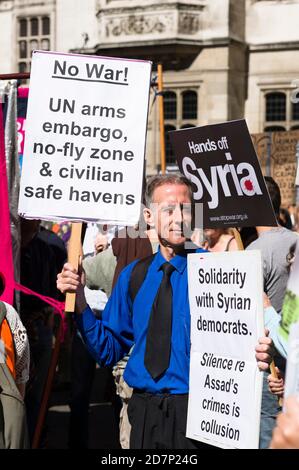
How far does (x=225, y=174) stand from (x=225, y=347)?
78 centimetres

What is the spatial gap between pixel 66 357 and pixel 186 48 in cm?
1507

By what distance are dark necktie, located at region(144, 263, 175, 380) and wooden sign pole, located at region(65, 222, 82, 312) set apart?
1.09 feet

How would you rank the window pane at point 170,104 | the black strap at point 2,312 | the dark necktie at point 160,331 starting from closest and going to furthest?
the black strap at point 2,312
the dark necktie at point 160,331
the window pane at point 170,104

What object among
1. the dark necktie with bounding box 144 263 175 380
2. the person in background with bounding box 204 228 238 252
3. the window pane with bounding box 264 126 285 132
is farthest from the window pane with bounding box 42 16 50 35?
the dark necktie with bounding box 144 263 175 380

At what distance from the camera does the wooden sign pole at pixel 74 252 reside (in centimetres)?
379

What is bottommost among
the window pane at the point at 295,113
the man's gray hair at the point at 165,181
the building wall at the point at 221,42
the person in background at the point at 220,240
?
the person in background at the point at 220,240

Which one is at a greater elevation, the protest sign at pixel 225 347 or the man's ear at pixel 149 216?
the man's ear at pixel 149 216

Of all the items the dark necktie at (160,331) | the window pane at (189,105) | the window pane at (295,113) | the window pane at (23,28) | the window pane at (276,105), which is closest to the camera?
the dark necktie at (160,331)

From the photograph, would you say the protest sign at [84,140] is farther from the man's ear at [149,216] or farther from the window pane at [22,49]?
the window pane at [22,49]

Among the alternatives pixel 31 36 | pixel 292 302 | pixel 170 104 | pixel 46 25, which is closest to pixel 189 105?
pixel 170 104

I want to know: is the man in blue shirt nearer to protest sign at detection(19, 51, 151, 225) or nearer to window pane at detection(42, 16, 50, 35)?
protest sign at detection(19, 51, 151, 225)

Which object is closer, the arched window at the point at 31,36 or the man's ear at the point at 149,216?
the man's ear at the point at 149,216

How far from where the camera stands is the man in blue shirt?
3797 mm

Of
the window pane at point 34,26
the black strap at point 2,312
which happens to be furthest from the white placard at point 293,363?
the window pane at point 34,26
